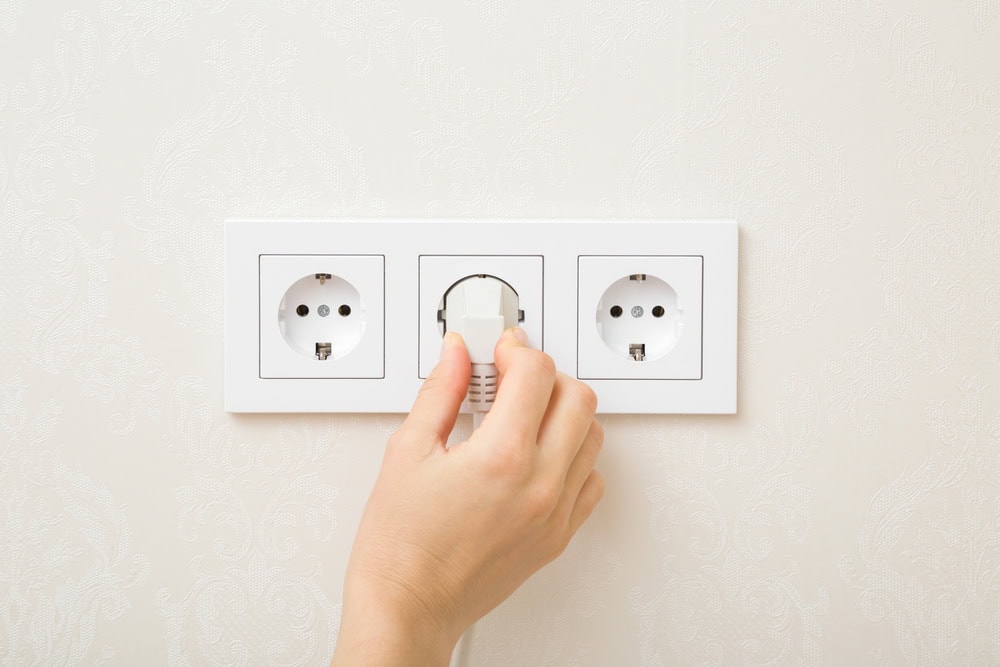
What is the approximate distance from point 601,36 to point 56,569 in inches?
20.4

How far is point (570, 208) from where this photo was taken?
0.47 m

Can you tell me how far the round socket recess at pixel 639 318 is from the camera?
474 mm

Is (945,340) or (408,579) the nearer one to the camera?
(408,579)

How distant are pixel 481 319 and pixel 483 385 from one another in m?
0.04

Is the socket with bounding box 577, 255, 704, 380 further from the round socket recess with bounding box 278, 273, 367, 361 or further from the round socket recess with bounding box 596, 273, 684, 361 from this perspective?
the round socket recess with bounding box 278, 273, 367, 361

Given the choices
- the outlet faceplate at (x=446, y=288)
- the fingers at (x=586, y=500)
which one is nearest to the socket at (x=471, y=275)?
the outlet faceplate at (x=446, y=288)

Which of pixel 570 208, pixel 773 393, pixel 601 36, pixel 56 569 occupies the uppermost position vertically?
pixel 601 36

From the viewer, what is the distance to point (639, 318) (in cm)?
48

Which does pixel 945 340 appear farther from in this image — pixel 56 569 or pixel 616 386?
pixel 56 569

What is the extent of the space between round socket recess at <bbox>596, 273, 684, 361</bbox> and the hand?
93 millimetres

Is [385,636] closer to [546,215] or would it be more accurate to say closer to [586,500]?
[586,500]

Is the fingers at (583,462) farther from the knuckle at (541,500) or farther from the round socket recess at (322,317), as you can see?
the round socket recess at (322,317)

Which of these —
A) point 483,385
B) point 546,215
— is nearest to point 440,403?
point 483,385

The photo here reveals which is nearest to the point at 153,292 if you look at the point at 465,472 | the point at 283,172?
the point at 283,172
